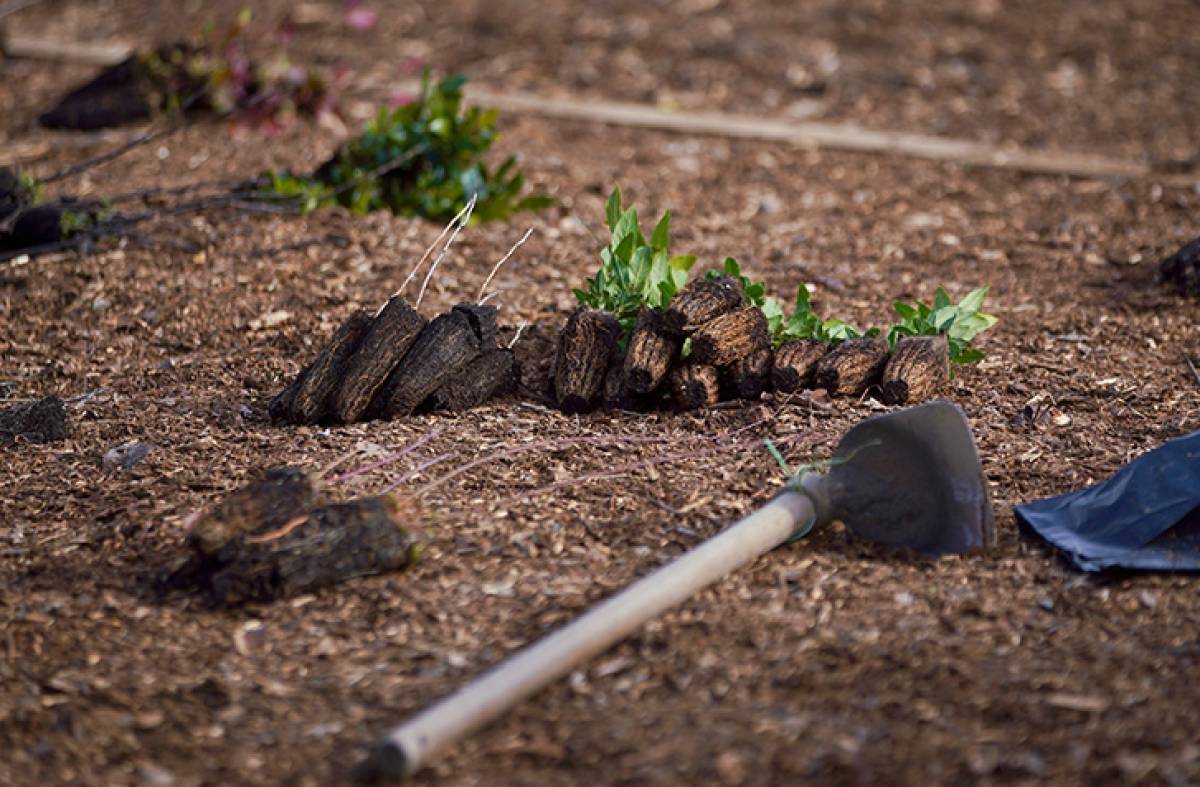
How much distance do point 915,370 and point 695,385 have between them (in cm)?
60

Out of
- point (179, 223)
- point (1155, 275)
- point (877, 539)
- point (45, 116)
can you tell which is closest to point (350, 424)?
point (877, 539)

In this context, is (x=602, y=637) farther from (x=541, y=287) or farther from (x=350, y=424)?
(x=541, y=287)

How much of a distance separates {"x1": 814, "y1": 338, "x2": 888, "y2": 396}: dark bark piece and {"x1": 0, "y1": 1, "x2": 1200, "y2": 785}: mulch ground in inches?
2.2

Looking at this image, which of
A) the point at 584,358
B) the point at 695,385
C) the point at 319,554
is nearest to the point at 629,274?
the point at 584,358

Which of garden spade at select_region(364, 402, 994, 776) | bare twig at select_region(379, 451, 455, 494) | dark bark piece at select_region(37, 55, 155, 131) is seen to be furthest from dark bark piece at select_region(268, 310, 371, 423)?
dark bark piece at select_region(37, 55, 155, 131)

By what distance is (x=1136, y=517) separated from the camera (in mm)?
2988

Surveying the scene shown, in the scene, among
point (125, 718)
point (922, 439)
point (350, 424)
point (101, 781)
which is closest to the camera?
point (101, 781)

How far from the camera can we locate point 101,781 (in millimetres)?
2311

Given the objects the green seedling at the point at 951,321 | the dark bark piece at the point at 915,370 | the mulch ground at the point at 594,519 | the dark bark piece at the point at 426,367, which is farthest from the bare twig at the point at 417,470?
the green seedling at the point at 951,321

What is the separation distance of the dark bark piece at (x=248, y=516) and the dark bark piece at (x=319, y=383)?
2.31 ft

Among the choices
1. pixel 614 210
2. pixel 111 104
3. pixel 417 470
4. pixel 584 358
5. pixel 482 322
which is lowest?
pixel 417 470

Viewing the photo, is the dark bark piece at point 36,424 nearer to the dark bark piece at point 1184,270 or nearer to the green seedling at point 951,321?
the green seedling at point 951,321

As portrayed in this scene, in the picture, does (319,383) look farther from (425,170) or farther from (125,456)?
(425,170)

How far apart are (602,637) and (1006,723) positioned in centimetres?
76
